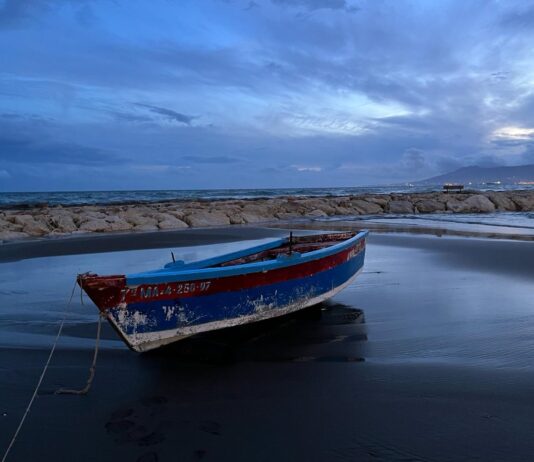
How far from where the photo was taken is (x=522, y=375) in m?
4.16

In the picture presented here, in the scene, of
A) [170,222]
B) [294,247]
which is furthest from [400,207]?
[294,247]

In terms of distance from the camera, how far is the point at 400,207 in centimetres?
2966

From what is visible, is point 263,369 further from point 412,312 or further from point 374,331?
point 412,312

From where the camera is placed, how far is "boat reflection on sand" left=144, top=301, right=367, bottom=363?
4793 mm

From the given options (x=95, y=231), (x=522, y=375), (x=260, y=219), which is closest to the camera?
(x=522, y=375)

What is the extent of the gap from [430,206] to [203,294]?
27.6 meters

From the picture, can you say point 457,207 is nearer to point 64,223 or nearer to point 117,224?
point 117,224

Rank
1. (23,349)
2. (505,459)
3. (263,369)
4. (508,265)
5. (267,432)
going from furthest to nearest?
(508,265)
(23,349)
(263,369)
(267,432)
(505,459)

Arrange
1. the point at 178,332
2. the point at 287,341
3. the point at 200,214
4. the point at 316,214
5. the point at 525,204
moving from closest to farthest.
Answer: the point at 178,332 → the point at 287,341 → the point at 200,214 → the point at 316,214 → the point at 525,204

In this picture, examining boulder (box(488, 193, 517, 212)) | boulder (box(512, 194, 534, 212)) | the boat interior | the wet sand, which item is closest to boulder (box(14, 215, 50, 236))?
the wet sand

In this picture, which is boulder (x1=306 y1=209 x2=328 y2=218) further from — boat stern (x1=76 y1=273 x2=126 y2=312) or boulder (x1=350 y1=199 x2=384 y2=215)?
boat stern (x1=76 y1=273 x2=126 y2=312)

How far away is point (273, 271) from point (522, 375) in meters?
2.62

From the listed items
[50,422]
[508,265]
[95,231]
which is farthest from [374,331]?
[95,231]

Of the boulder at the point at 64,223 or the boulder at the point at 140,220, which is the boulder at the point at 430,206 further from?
the boulder at the point at 64,223
